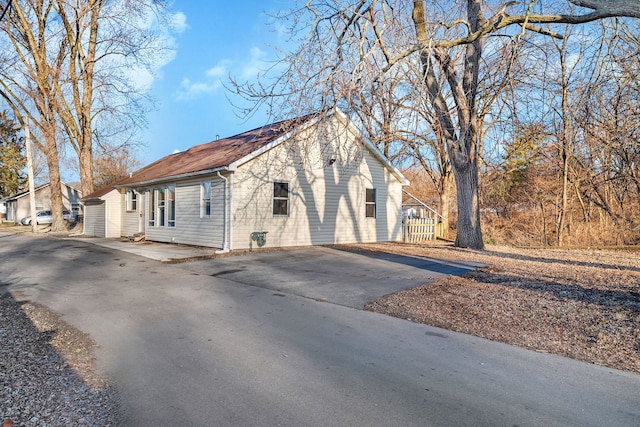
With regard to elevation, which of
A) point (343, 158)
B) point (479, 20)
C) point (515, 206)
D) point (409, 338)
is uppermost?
point (479, 20)

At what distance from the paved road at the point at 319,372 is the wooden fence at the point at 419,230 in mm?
13577

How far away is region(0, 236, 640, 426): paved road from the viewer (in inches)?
122

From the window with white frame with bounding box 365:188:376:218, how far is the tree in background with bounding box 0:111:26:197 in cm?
4300

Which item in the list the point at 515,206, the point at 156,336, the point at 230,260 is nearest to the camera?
the point at 156,336

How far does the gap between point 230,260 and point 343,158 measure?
7458 mm

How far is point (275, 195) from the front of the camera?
15555 millimetres

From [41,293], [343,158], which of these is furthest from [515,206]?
[41,293]

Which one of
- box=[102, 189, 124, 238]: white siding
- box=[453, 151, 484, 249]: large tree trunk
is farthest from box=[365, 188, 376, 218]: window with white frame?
box=[102, 189, 124, 238]: white siding

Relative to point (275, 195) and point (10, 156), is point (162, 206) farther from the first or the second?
point (10, 156)

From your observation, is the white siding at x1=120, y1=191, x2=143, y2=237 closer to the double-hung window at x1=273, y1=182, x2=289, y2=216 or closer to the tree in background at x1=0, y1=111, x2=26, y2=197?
the double-hung window at x1=273, y1=182, x2=289, y2=216

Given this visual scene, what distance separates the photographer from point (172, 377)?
3.77 m

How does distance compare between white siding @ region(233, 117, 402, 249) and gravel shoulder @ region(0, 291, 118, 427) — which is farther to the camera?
white siding @ region(233, 117, 402, 249)

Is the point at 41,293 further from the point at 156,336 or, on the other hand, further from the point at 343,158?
the point at 343,158

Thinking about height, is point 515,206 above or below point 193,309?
above
